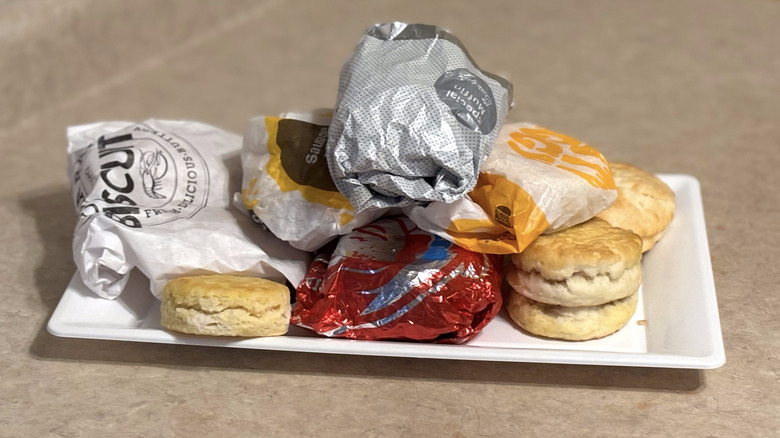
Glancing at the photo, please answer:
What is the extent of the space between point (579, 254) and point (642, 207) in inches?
8.1

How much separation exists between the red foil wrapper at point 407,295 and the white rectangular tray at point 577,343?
0.07 feet

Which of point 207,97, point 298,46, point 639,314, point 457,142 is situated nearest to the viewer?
point 457,142

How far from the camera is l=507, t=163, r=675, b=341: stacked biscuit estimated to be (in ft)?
3.13

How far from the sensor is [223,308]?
36.8 inches

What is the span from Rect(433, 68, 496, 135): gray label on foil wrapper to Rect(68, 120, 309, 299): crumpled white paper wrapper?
0.27 meters

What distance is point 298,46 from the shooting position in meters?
1.84

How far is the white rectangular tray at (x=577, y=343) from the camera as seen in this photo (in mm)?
926

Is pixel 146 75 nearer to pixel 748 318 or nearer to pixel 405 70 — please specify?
pixel 405 70

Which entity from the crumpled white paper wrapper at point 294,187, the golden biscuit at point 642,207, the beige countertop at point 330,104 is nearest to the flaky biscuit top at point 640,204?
Answer: the golden biscuit at point 642,207

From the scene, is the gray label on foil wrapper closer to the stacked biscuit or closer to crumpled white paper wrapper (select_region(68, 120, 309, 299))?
the stacked biscuit

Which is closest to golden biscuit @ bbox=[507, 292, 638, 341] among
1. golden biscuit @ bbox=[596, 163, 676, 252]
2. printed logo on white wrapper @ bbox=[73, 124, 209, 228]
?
golden biscuit @ bbox=[596, 163, 676, 252]

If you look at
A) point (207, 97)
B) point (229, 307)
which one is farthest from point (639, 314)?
point (207, 97)

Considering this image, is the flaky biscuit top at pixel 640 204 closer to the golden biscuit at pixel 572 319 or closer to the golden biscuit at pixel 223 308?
the golden biscuit at pixel 572 319

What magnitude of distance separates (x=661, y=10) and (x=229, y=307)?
1345 millimetres
